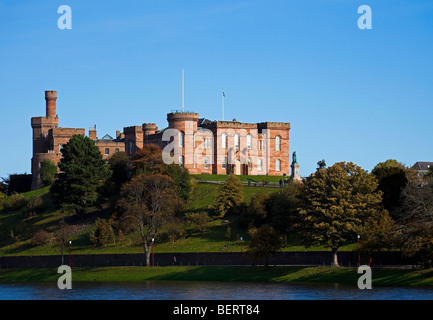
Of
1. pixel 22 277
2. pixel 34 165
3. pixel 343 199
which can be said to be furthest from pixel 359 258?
pixel 34 165

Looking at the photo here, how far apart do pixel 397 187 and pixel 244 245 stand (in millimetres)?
15807

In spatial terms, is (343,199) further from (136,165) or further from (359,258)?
(136,165)

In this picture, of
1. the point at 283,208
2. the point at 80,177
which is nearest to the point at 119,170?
the point at 80,177

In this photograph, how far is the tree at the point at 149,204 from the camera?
8138 centimetres

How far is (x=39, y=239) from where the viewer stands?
91.5 m

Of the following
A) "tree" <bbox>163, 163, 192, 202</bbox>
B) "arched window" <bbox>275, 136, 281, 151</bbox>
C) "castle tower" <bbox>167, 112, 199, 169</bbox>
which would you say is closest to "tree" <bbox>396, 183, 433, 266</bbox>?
"tree" <bbox>163, 163, 192, 202</bbox>

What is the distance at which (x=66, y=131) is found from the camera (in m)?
129

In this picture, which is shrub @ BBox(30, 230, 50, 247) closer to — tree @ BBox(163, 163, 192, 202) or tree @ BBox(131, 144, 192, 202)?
tree @ BBox(131, 144, 192, 202)

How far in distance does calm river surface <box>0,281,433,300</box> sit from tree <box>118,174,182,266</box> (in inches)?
417

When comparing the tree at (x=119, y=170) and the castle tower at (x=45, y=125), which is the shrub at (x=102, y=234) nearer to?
the tree at (x=119, y=170)

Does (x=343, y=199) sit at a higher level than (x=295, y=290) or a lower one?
higher

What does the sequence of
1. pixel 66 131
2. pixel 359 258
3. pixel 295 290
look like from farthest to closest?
pixel 66 131 < pixel 359 258 < pixel 295 290

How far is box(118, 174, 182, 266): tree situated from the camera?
267ft

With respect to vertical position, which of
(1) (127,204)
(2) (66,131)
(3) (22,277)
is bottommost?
(3) (22,277)
